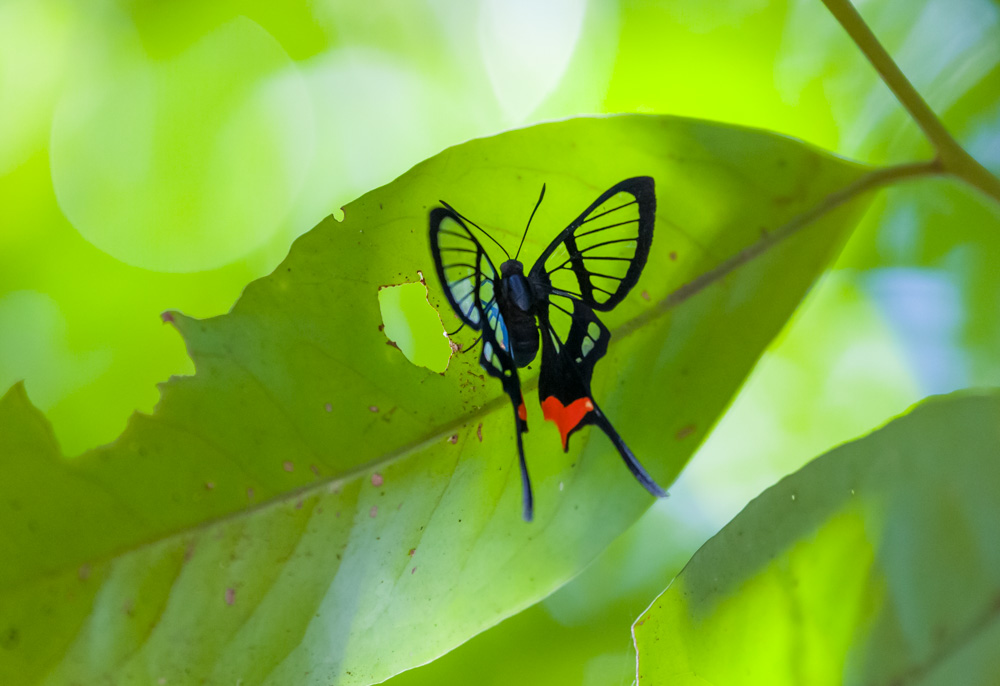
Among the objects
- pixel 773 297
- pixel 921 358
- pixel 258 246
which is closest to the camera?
pixel 773 297

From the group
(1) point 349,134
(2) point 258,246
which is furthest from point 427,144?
(2) point 258,246

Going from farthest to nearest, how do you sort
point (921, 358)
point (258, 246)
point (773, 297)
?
point (258, 246) < point (921, 358) < point (773, 297)

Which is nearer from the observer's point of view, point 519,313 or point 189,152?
point 519,313

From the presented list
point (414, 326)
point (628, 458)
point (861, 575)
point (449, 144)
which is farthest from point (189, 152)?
point (861, 575)

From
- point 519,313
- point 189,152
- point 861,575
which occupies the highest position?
point 189,152

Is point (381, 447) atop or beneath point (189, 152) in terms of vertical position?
beneath

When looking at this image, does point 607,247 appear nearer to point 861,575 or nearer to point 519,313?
point 519,313

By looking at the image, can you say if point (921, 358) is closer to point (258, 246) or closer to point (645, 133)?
point (645, 133)
